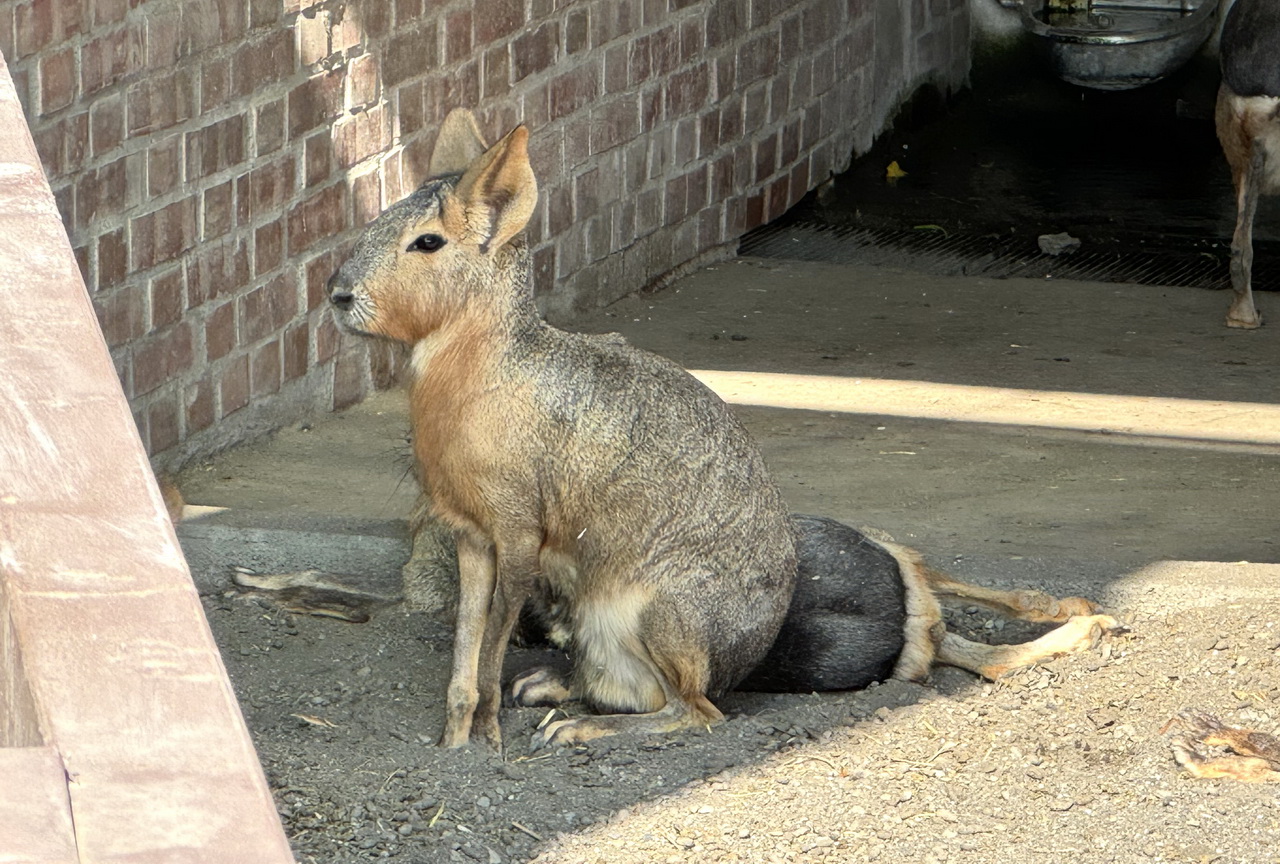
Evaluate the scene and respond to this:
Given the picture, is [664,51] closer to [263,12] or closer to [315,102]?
[315,102]

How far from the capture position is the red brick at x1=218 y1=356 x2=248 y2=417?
6074 millimetres

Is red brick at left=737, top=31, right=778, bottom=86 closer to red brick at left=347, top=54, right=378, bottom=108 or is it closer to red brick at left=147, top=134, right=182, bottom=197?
red brick at left=347, top=54, right=378, bottom=108

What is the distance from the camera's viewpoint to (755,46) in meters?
9.10

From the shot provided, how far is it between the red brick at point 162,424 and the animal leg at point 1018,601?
251 centimetres

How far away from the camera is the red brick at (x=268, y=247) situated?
Result: 241 inches

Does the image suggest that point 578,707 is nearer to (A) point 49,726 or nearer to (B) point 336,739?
(B) point 336,739

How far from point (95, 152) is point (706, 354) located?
315cm

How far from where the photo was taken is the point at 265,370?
6.28m

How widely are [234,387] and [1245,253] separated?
4514 mm

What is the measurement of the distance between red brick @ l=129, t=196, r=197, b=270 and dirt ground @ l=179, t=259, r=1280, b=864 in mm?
729

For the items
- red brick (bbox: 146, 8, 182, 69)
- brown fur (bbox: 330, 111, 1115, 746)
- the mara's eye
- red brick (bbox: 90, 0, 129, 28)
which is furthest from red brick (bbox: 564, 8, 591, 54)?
the mara's eye

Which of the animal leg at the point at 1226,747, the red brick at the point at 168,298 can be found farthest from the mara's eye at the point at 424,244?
the red brick at the point at 168,298

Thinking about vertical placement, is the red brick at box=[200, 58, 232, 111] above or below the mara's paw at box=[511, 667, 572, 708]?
above

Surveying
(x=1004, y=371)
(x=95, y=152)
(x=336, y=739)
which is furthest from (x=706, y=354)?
(x=336, y=739)
